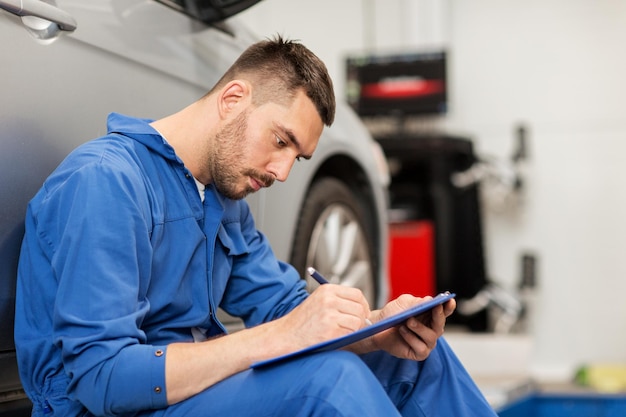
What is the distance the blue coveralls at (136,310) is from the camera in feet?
3.54

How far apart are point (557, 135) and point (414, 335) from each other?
4740 mm

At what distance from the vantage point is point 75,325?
3.56 ft

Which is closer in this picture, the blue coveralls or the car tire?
the blue coveralls

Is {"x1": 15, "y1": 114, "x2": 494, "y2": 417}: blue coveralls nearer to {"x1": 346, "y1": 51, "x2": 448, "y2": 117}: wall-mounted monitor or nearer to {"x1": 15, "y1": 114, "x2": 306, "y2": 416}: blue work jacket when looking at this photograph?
{"x1": 15, "y1": 114, "x2": 306, "y2": 416}: blue work jacket

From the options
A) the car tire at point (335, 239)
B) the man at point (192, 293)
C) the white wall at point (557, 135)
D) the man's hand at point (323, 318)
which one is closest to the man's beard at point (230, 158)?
the man at point (192, 293)

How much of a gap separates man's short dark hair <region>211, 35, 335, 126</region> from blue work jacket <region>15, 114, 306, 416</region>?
210 millimetres

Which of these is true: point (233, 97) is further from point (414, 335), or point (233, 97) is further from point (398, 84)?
point (398, 84)

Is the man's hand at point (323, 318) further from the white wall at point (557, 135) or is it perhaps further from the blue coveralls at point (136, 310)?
the white wall at point (557, 135)

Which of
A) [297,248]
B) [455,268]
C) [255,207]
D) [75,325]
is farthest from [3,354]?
[455,268]

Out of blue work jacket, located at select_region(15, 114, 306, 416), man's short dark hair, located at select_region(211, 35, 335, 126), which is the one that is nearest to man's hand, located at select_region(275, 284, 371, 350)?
blue work jacket, located at select_region(15, 114, 306, 416)

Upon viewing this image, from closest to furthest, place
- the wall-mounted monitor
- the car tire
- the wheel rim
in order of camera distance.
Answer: the car tire → the wheel rim → the wall-mounted monitor

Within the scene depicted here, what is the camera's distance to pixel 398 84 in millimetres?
5699

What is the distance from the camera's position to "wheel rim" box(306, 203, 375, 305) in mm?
2289

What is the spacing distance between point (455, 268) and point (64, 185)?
4.42m
